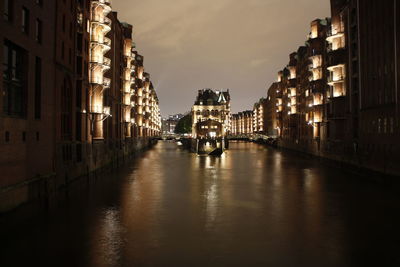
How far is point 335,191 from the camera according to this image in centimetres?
3222

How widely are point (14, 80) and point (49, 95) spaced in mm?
5780

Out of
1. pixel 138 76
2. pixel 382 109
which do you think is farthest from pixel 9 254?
pixel 138 76

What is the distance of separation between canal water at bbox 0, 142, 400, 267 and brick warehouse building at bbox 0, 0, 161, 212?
3284 millimetres

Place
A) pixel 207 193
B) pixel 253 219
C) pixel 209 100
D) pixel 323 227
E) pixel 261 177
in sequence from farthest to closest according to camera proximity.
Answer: pixel 209 100 < pixel 261 177 < pixel 207 193 < pixel 253 219 < pixel 323 227

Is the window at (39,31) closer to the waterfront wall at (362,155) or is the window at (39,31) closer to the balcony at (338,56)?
the waterfront wall at (362,155)

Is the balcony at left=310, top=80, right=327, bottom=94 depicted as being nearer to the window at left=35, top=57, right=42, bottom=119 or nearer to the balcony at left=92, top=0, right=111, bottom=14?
the balcony at left=92, top=0, right=111, bottom=14

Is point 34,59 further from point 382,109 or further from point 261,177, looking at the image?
point 382,109

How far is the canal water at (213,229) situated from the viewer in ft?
48.8

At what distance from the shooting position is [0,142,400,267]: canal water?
14859 mm

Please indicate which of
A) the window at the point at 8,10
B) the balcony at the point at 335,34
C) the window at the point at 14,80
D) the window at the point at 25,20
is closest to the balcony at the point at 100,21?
the window at the point at 25,20

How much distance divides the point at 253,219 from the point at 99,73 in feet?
112

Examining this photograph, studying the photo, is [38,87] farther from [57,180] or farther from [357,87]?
[357,87]

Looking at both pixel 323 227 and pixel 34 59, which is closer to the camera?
pixel 323 227

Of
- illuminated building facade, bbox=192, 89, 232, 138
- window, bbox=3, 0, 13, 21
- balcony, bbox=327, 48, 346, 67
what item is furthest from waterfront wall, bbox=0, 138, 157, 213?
illuminated building facade, bbox=192, 89, 232, 138
